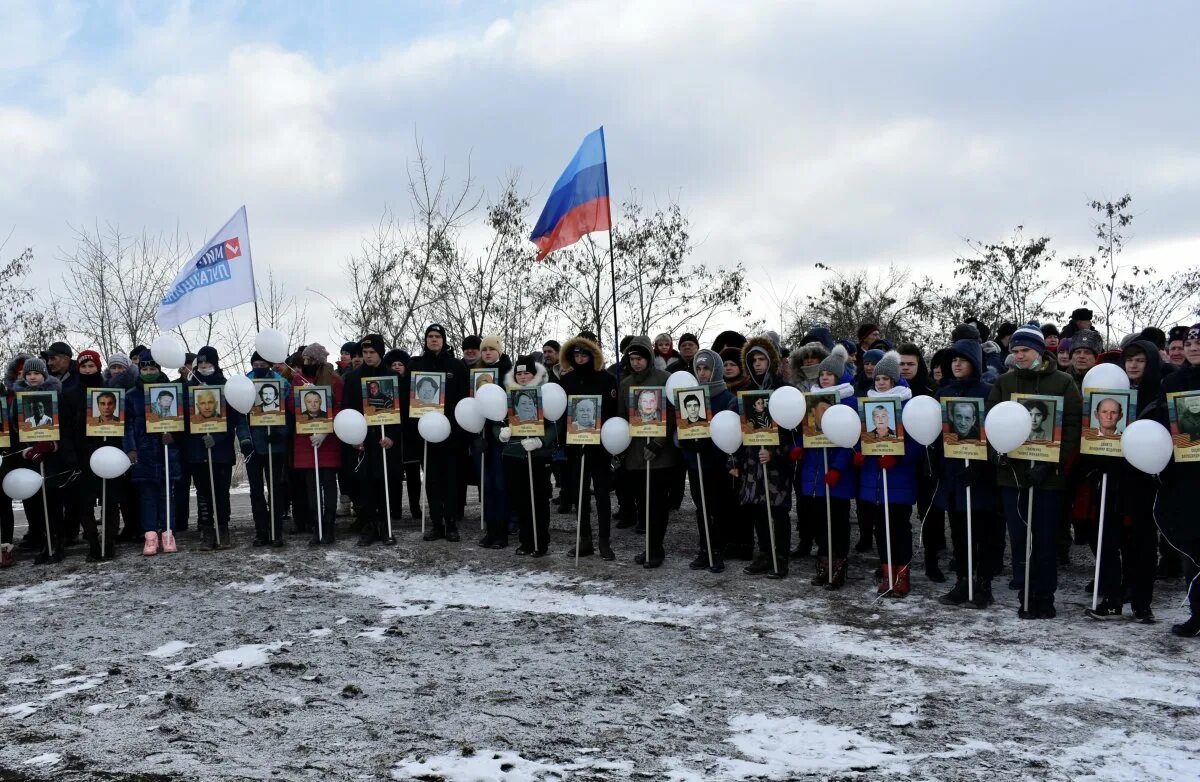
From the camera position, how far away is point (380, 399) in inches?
423

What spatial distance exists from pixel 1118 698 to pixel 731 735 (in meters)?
2.34

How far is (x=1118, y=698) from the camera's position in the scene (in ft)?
18.5

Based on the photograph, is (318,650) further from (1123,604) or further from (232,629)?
(1123,604)

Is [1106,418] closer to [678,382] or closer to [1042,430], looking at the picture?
[1042,430]

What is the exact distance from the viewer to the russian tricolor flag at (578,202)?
1329 cm

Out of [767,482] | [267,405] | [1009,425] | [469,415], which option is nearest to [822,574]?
[767,482]

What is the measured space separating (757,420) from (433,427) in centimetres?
364

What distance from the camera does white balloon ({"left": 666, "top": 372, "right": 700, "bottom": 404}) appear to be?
31.0ft

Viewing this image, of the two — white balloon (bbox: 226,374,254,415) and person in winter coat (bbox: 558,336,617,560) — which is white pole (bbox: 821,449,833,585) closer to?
person in winter coat (bbox: 558,336,617,560)

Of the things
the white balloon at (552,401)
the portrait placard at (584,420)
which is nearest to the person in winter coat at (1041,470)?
the portrait placard at (584,420)

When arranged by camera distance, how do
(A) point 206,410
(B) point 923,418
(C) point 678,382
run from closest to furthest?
1. (B) point 923,418
2. (C) point 678,382
3. (A) point 206,410

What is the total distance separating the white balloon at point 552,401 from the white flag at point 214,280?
5088 mm

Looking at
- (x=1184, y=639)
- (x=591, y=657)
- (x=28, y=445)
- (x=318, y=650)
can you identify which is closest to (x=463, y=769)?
(x=591, y=657)

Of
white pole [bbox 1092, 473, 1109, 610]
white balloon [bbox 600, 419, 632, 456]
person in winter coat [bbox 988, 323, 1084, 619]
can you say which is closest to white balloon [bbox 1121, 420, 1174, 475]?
white pole [bbox 1092, 473, 1109, 610]
